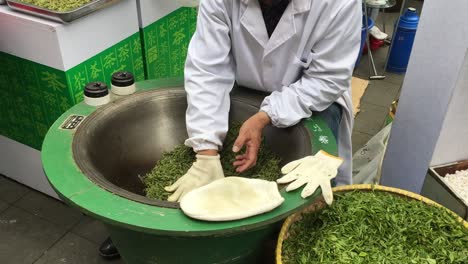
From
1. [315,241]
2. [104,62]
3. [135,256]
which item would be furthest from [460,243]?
[104,62]

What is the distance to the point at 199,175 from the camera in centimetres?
141

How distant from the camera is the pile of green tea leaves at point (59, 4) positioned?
1.64m

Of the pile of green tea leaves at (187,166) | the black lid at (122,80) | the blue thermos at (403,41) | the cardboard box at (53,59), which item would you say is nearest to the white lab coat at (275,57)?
the pile of green tea leaves at (187,166)

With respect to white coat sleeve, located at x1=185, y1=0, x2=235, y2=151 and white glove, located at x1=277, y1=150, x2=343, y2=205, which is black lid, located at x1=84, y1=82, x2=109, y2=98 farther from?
white glove, located at x1=277, y1=150, x2=343, y2=205

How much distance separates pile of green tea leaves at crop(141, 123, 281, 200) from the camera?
1487mm

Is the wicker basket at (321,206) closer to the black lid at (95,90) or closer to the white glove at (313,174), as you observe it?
the white glove at (313,174)

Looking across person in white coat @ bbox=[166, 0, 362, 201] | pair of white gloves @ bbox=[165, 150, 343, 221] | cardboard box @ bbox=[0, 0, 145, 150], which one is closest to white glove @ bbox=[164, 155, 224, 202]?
person in white coat @ bbox=[166, 0, 362, 201]

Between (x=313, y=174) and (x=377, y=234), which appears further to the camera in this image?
(x=377, y=234)

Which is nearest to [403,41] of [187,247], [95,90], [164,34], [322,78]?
[164,34]

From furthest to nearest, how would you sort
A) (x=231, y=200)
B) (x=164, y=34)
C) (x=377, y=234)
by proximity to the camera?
(x=164, y=34), (x=377, y=234), (x=231, y=200)

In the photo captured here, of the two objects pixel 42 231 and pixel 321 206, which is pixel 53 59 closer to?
pixel 42 231

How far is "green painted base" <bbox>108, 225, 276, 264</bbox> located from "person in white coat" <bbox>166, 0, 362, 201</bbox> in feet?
0.62

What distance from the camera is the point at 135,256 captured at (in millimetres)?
1315

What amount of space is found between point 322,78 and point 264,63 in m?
0.20
